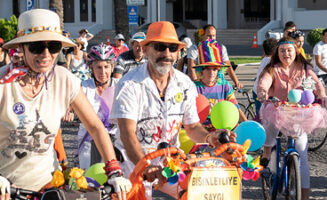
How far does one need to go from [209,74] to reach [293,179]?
5.40ft

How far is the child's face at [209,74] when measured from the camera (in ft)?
23.8

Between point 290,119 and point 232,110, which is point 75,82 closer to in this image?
point 232,110

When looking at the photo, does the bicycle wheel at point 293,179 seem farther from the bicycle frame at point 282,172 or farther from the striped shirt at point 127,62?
the striped shirt at point 127,62

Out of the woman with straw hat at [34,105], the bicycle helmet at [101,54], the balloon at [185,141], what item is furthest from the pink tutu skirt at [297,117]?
the woman with straw hat at [34,105]

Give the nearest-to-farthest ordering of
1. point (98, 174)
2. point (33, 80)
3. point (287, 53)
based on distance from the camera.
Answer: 1. point (33, 80)
2. point (98, 174)
3. point (287, 53)

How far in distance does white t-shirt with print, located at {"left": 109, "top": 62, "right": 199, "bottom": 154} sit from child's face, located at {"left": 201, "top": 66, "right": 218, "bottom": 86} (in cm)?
256

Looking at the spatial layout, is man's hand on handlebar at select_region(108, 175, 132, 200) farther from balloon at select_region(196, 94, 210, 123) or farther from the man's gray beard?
balloon at select_region(196, 94, 210, 123)

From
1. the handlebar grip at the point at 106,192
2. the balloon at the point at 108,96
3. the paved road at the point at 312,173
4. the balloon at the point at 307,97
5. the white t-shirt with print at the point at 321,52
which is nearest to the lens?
the handlebar grip at the point at 106,192

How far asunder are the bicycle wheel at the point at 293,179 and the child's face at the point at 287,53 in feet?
3.67

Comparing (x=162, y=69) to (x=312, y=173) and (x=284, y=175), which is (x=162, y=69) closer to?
(x=284, y=175)

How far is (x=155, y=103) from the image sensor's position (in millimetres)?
4621

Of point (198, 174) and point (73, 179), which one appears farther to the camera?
point (198, 174)

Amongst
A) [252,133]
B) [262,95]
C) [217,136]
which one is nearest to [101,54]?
[262,95]

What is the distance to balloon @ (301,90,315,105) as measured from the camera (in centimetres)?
622
